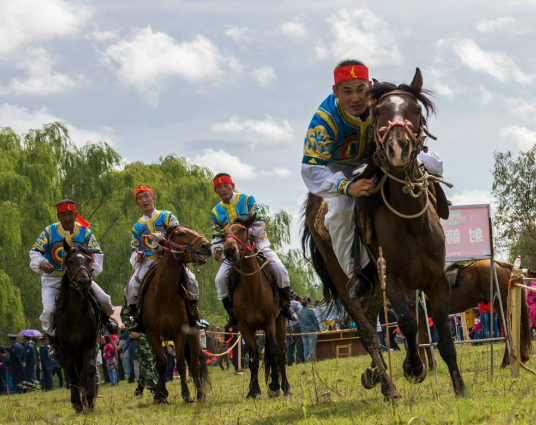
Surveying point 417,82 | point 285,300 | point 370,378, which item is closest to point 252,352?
point 285,300

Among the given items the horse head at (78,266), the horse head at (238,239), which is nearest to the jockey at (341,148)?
the horse head at (238,239)

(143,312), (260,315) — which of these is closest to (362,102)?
(260,315)

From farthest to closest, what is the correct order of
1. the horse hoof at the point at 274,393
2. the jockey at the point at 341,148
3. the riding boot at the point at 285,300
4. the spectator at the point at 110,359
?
the spectator at the point at 110,359 < the riding boot at the point at 285,300 < the horse hoof at the point at 274,393 < the jockey at the point at 341,148

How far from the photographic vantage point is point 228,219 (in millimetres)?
12906

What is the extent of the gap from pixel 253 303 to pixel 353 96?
4898 millimetres

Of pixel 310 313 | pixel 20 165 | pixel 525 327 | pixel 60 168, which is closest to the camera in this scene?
pixel 525 327

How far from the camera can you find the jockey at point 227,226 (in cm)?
1263

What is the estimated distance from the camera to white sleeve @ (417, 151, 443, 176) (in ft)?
25.9

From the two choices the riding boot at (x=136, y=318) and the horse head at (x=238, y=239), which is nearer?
the horse head at (x=238, y=239)

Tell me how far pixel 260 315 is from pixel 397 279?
5.17m

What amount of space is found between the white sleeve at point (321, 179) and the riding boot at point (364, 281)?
83 centimetres

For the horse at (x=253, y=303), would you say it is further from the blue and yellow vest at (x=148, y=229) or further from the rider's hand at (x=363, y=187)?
the rider's hand at (x=363, y=187)

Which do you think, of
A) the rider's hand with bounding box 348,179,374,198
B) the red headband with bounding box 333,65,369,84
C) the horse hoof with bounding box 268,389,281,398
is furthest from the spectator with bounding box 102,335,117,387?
the rider's hand with bounding box 348,179,374,198

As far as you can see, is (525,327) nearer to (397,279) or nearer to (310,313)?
(397,279)
